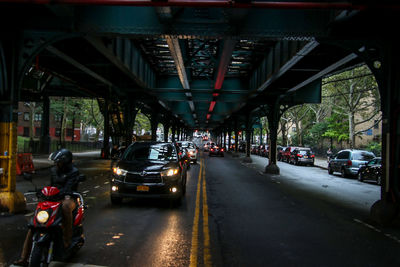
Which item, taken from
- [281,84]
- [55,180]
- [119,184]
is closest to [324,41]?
[119,184]

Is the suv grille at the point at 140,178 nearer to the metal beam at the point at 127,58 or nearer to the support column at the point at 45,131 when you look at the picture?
the metal beam at the point at 127,58

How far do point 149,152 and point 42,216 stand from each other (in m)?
6.83

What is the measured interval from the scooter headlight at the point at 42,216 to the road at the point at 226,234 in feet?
4.22

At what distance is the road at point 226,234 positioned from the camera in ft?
18.6

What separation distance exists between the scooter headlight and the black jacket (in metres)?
0.68

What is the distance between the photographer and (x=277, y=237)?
710cm

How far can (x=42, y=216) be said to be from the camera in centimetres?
442

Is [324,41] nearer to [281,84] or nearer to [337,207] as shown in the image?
[337,207]

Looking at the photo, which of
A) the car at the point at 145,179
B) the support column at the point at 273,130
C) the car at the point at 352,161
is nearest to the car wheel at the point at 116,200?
the car at the point at 145,179

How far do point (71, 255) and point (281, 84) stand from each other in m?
17.3

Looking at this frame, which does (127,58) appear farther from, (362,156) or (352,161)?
(362,156)

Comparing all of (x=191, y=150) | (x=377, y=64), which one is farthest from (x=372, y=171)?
(x=191, y=150)

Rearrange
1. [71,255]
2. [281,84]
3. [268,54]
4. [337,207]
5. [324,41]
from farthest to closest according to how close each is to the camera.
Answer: [281,84] → [268,54] → [337,207] → [324,41] → [71,255]

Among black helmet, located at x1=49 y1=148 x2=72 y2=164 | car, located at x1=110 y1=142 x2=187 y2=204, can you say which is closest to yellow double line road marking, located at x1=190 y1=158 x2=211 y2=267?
car, located at x1=110 y1=142 x2=187 y2=204
